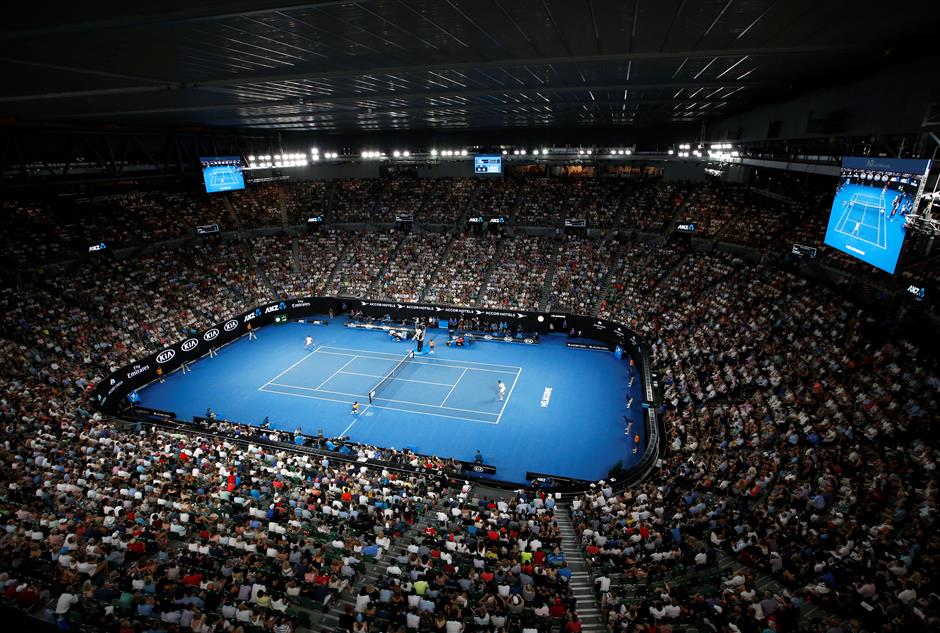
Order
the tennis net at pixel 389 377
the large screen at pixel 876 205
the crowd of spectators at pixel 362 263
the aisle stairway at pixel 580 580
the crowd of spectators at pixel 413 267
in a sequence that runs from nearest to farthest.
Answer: the aisle stairway at pixel 580 580
the large screen at pixel 876 205
the tennis net at pixel 389 377
the crowd of spectators at pixel 413 267
the crowd of spectators at pixel 362 263

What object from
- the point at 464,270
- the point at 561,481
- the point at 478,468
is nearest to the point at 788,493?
the point at 561,481

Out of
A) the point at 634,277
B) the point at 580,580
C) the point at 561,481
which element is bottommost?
the point at 561,481

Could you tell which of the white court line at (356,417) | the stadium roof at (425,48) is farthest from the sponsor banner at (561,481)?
the stadium roof at (425,48)

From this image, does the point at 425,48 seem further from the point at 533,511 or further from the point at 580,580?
the point at 533,511

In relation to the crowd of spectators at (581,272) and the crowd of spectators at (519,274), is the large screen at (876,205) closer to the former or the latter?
the crowd of spectators at (581,272)

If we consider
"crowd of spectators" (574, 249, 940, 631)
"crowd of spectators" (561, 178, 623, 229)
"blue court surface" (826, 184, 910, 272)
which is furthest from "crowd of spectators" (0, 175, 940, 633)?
"crowd of spectators" (561, 178, 623, 229)

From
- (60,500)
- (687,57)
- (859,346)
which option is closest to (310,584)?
(60,500)
